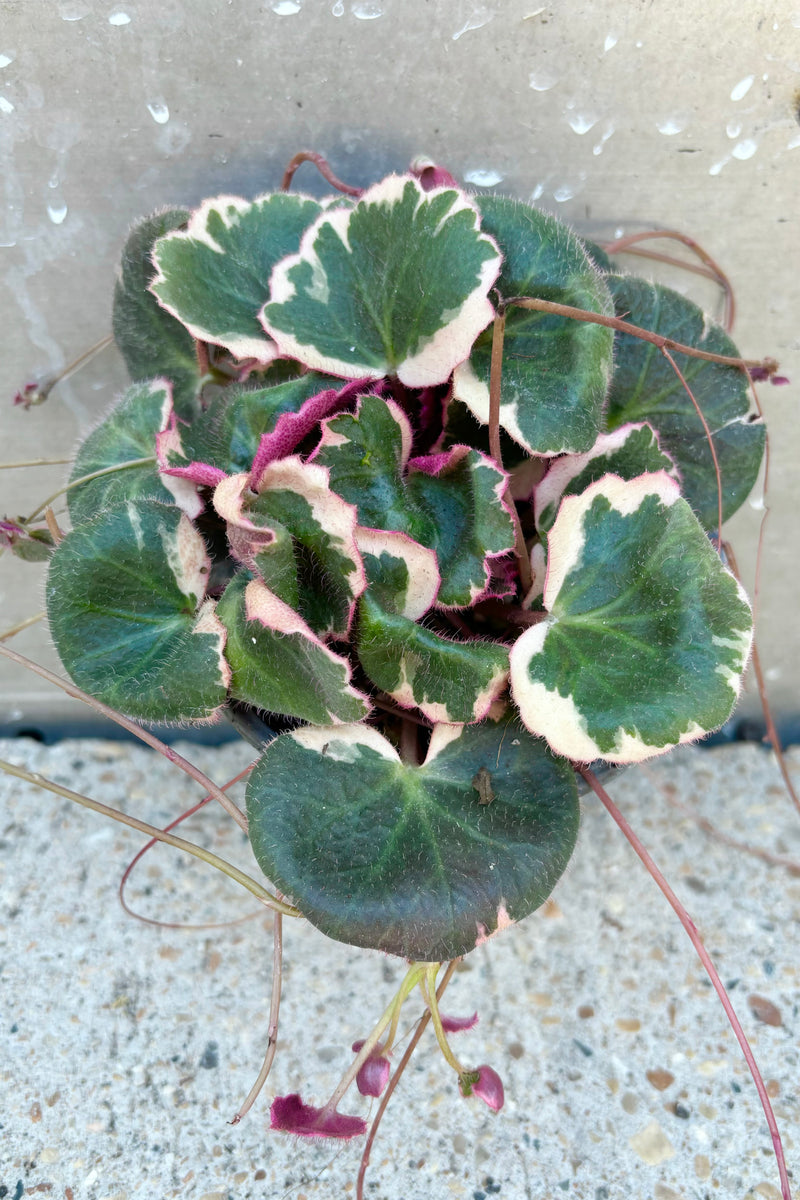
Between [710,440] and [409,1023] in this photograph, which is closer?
[710,440]

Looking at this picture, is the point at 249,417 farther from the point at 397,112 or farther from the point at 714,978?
the point at 714,978

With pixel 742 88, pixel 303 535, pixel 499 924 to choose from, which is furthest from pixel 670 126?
pixel 499 924

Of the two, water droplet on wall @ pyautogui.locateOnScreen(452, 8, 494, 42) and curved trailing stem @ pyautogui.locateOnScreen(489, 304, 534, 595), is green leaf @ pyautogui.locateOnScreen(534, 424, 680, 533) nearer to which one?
curved trailing stem @ pyautogui.locateOnScreen(489, 304, 534, 595)

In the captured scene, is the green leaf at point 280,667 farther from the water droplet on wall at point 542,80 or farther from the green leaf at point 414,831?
Result: the water droplet on wall at point 542,80

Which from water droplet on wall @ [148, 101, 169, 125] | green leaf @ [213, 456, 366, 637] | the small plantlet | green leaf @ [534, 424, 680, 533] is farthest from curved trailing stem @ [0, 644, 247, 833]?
water droplet on wall @ [148, 101, 169, 125]

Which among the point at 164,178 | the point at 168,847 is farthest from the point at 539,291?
the point at 168,847
